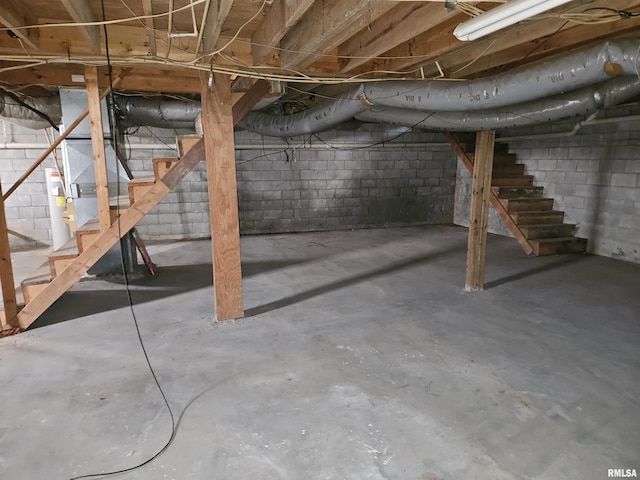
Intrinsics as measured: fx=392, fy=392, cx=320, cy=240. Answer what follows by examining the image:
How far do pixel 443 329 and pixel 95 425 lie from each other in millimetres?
2288

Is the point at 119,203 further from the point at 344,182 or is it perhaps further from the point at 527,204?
the point at 527,204

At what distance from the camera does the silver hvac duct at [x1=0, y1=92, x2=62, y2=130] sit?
13.8ft

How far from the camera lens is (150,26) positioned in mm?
2205

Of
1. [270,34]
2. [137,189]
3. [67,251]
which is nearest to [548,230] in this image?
[270,34]

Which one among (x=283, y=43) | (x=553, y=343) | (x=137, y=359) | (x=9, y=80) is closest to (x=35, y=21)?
(x=9, y=80)

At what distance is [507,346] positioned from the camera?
8.79 feet

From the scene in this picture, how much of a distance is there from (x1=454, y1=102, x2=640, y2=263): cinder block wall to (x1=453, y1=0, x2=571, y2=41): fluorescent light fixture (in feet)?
13.6

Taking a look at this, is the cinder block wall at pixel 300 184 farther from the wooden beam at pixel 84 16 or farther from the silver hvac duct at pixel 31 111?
the wooden beam at pixel 84 16

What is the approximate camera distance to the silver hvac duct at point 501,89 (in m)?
2.26

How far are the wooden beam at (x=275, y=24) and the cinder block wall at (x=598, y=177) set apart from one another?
4.41 m

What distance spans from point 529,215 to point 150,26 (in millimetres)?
4996

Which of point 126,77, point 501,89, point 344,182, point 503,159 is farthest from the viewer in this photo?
point 344,182

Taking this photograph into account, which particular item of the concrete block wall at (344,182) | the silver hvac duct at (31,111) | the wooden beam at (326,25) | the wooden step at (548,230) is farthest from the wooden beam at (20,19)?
the wooden step at (548,230)

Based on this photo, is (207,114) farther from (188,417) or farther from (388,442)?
(388,442)
